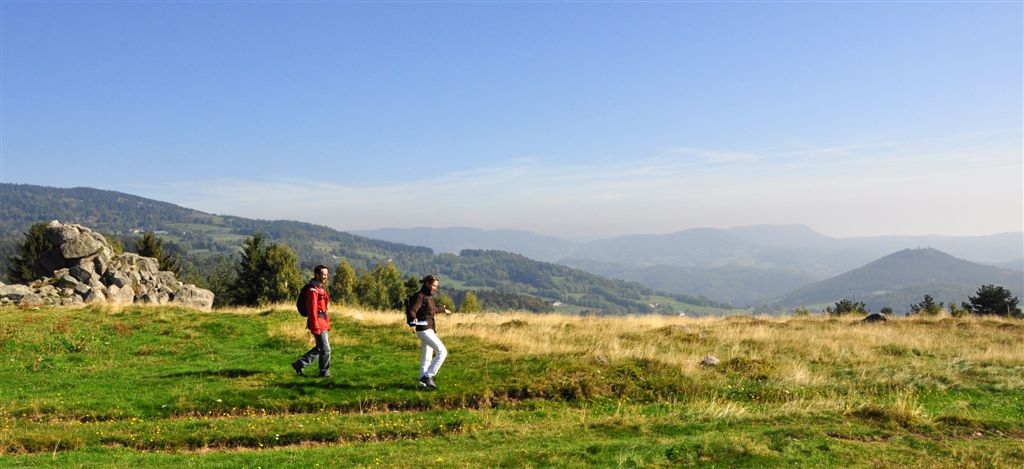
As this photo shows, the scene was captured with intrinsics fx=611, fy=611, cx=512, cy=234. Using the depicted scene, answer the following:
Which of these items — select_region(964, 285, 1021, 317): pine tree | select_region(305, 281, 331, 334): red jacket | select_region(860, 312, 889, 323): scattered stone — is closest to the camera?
select_region(305, 281, 331, 334): red jacket

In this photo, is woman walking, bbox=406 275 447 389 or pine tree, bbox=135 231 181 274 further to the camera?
pine tree, bbox=135 231 181 274

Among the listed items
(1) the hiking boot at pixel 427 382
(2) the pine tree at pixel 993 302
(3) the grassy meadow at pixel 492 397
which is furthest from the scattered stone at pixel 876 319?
(1) the hiking boot at pixel 427 382

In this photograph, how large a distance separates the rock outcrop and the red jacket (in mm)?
22302

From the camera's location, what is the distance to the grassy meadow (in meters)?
10.9

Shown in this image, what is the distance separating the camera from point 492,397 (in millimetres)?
15742

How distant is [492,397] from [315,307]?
5369 millimetres

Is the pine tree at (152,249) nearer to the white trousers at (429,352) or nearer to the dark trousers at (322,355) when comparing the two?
the dark trousers at (322,355)

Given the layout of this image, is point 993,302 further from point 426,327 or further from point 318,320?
point 318,320

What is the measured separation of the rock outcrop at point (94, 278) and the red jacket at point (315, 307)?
878 inches

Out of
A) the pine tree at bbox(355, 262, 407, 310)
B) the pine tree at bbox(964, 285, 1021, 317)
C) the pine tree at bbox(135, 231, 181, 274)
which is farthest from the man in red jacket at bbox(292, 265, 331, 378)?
the pine tree at bbox(355, 262, 407, 310)

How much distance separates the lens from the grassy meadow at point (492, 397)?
10.9 metres

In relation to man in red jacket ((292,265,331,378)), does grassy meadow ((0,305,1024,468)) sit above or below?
below

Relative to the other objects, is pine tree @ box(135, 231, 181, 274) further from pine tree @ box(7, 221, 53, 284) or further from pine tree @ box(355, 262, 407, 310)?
pine tree @ box(355, 262, 407, 310)

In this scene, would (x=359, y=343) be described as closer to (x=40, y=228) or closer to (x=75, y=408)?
(x=75, y=408)
